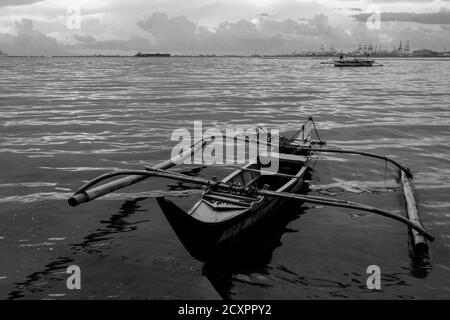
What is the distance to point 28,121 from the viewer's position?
26188 mm

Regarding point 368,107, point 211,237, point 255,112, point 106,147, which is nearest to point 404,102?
point 368,107

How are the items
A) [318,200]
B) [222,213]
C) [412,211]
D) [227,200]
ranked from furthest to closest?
[412,211]
[227,200]
[222,213]
[318,200]

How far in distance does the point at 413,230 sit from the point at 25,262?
8.86m

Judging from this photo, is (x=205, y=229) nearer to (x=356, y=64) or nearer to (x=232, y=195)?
(x=232, y=195)

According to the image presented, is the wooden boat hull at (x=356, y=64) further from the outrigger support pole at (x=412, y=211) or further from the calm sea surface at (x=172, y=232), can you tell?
the outrigger support pole at (x=412, y=211)

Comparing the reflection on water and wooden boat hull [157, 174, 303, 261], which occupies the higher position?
wooden boat hull [157, 174, 303, 261]

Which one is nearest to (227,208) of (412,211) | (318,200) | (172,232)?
(172,232)

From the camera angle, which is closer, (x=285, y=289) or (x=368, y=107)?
(x=285, y=289)

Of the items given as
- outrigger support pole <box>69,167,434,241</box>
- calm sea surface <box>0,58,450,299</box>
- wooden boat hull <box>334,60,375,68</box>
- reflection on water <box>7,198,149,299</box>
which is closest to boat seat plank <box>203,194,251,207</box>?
outrigger support pole <box>69,167,434,241</box>

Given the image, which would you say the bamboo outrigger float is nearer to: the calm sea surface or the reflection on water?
the calm sea surface

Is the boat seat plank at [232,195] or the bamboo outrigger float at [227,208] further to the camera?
the boat seat plank at [232,195]

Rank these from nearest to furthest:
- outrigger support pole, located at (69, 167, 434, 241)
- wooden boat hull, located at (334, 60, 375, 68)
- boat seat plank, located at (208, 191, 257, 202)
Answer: outrigger support pole, located at (69, 167, 434, 241) < boat seat plank, located at (208, 191, 257, 202) < wooden boat hull, located at (334, 60, 375, 68)

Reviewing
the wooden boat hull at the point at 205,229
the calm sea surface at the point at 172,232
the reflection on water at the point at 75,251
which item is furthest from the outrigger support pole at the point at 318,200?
the reflection on water at the point at 75,251
